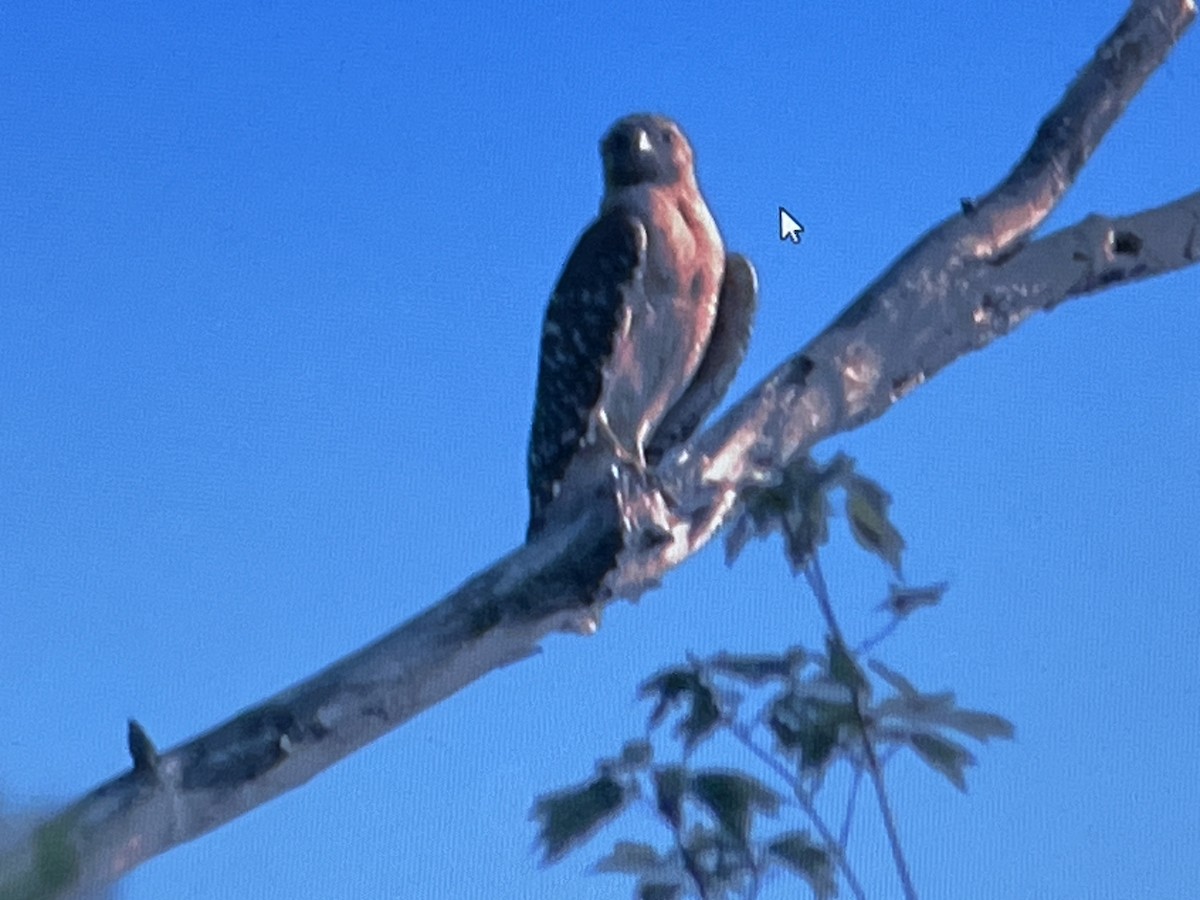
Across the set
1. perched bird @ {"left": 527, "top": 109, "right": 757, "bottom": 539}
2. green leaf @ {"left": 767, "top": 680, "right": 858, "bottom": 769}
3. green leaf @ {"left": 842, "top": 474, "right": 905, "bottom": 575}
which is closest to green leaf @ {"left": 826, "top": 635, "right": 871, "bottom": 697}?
green leaf @ {"left": 767, "top": 680, "right": 858, "bottom": 769}

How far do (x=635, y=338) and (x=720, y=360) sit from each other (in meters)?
0.19

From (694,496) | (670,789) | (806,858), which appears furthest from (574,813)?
(694,496)

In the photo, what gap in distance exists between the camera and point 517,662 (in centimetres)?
171

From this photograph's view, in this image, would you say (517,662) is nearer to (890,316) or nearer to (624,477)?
(624,477)

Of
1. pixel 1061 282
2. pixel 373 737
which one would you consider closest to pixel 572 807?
pixel 373 737

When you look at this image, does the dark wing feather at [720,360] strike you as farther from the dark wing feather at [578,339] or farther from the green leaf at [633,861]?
the green leaf at [633,861]

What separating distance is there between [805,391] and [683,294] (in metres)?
0.64

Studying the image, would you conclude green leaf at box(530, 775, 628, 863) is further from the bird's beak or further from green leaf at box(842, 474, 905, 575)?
the bird's beak

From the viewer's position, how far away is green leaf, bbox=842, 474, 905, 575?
2.31m

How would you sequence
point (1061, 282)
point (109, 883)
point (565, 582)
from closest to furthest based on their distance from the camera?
point (109, 883)
point (565, 582)
point (1061, 282)

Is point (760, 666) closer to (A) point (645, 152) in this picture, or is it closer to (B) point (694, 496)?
(B) point (694, 496)

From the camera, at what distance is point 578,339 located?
2602mm

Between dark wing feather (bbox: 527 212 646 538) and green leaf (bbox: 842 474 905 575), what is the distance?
476 millimetres

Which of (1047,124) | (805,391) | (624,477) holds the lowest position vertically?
(624,477)
